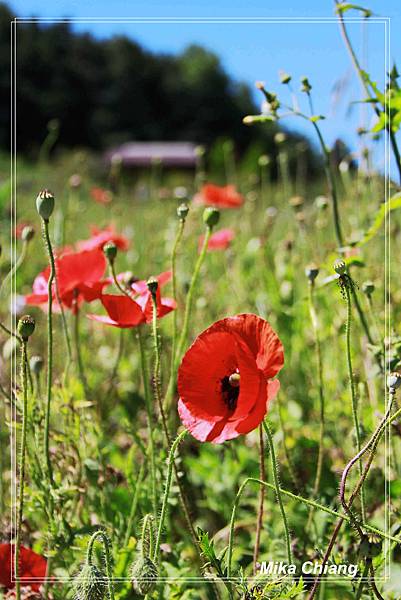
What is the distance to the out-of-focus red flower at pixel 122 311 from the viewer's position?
804 millimetres

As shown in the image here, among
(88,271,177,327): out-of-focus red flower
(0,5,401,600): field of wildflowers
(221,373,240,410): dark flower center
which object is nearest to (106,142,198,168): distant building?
(0,5,401,600): field of wildflowers

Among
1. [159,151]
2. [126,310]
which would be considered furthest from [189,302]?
[159,151]

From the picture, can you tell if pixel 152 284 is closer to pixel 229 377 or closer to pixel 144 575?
pixel 229 377

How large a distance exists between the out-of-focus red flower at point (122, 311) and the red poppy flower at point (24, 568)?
0.89ft

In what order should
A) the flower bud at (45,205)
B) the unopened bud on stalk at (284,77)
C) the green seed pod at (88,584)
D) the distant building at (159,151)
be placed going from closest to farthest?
1. the green seed pod at (88,584)
2. the flower bud at (45,205)
3. the unopened bud on stalk at (284,77)
4. the distant building at (159,151)

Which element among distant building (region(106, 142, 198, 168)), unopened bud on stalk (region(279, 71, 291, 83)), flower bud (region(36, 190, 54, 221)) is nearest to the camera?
flower bud (region(36, 190, 54, 221))

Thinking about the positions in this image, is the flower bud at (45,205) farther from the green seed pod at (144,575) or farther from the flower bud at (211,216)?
the green seed pod at (144,575)

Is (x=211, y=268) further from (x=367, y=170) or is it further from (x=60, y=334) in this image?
(x=367, y=170)

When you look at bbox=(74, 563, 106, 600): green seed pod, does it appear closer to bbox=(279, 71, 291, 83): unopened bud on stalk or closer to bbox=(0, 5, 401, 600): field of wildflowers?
bbox=(0, 5, 401, 600): field of wildflowers

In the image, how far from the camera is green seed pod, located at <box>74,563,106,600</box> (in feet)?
2.08

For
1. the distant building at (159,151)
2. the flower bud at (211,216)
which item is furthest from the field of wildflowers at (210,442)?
the distant building at (159,151)

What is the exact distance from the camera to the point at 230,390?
0.71 metres

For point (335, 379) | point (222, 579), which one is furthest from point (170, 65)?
point (222, 579)

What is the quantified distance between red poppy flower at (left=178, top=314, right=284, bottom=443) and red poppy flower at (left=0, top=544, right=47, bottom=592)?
29 centimetres
